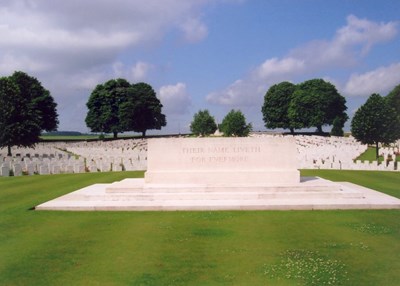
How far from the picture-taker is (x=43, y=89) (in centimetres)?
6044

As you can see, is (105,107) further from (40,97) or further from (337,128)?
(337,128)

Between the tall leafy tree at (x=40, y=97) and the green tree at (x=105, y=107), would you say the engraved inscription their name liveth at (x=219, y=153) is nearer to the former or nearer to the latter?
the tall leafy tree at (x=40, y=97)

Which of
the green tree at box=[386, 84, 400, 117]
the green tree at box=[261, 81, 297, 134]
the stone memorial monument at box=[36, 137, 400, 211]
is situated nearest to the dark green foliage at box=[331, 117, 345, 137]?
the green tree at box=[386, 84, 400, 117]

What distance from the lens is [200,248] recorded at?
7.53m

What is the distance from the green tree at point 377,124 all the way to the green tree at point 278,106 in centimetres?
4353

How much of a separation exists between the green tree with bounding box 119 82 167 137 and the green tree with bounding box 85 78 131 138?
1348mm

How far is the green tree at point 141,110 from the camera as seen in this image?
6975 centimetres

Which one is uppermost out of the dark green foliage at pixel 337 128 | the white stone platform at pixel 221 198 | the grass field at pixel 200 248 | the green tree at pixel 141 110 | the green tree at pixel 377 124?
the green tree at pixel 141 110

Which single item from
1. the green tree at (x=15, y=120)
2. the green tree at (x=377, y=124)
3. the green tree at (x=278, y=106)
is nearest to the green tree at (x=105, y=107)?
the green tree at (x=278, y=106)

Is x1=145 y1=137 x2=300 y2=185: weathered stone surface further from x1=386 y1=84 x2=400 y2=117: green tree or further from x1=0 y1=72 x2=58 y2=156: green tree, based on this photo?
x1=386 y1=84 x2=400 y2=117: green tree

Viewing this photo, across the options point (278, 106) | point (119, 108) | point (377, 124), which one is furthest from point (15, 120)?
point (278, 106)

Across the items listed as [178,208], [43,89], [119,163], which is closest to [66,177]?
[119,163]

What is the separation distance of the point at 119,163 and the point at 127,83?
2009 inches

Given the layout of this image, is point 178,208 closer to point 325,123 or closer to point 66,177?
point 66,177
